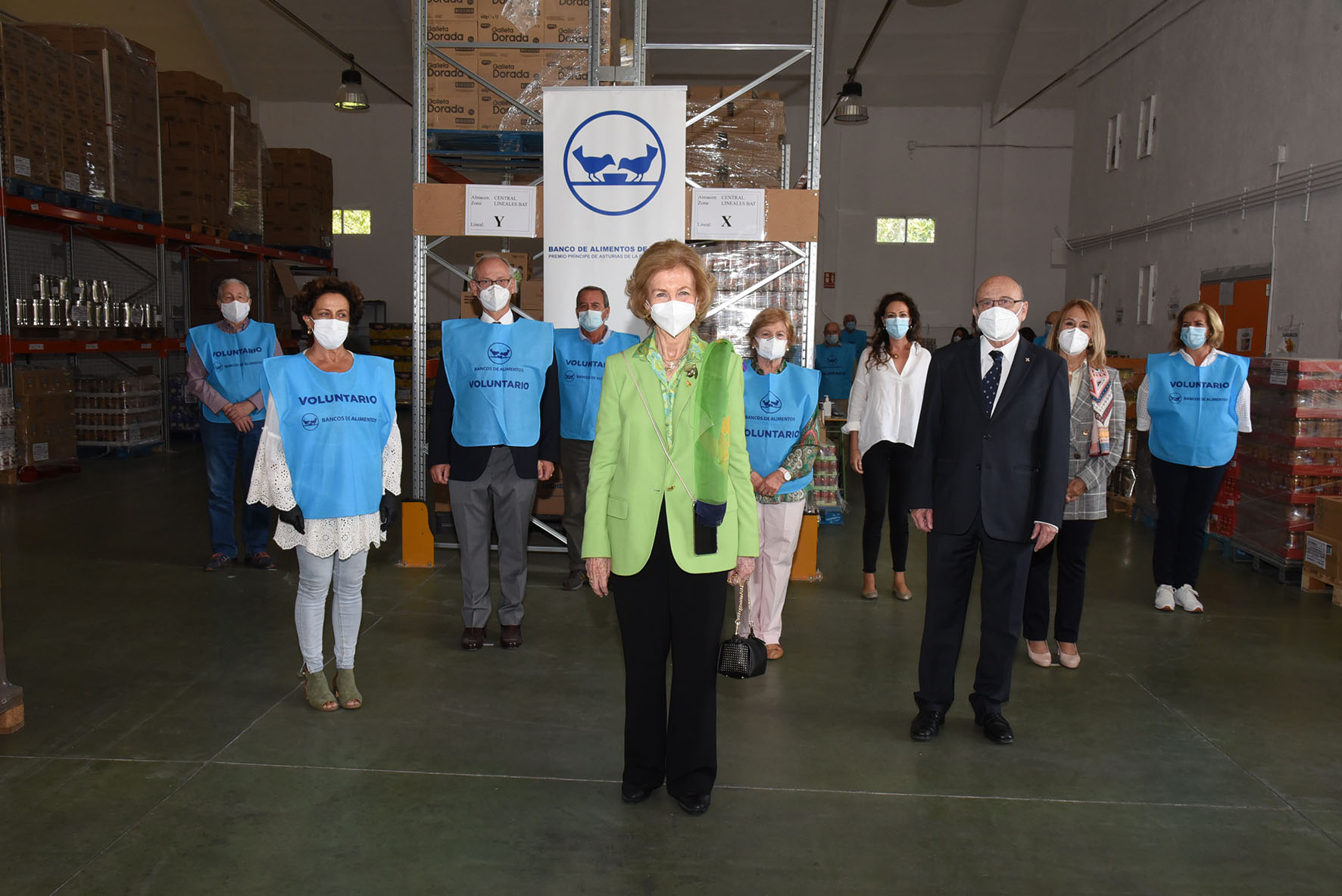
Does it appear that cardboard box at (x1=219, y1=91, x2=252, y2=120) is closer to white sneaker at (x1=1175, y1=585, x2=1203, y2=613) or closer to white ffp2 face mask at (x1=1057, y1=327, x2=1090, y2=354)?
white ffp2 face mask at (x1=1057, y1=327, x2=1090, y2=354)

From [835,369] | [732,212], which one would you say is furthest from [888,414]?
[835,369]

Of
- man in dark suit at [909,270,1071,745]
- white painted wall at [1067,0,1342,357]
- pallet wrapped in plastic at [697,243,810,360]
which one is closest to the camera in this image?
man in dark suit at [909,270,1071,745]

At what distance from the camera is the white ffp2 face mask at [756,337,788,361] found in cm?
467

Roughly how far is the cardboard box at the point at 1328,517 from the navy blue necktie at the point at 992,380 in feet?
12.8

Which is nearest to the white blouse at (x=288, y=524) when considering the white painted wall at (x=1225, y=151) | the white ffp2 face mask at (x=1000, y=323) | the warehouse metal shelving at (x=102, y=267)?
the white ffp2 face mask at (x=1000, y=323)

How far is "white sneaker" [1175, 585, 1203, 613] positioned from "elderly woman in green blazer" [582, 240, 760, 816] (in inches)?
163

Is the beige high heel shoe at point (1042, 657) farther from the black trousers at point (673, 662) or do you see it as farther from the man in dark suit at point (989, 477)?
the black trousers at point (673, 662)

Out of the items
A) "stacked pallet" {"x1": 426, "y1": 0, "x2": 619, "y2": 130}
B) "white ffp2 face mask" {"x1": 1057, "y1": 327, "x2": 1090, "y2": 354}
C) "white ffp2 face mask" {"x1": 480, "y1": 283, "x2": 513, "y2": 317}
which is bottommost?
"white ffp2 face mask" {"x1": 1057, "y1": 327, "x2": 1090, "y2": 354}

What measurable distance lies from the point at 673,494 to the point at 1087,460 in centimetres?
265

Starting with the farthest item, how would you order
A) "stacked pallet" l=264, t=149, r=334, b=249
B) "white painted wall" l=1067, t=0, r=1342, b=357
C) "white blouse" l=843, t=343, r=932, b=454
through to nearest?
1. "stacked pallet" l=264, t=149, r=334, b=249
2. "white painted wall" l=1067, t=0, r=1342, b=357
3. "white blouse" l=843, t=343, r=932, b=454

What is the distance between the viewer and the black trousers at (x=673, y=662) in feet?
10.1

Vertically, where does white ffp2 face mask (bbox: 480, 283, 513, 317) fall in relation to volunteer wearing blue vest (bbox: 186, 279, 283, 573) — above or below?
above

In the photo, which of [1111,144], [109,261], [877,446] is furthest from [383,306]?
[877,446]

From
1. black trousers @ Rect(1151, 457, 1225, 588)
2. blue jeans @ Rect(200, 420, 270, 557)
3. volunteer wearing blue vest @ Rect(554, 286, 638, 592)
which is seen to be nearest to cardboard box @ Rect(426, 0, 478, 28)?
volunteer wearing blue vest @ Rect(554, 286, 638, 592)
